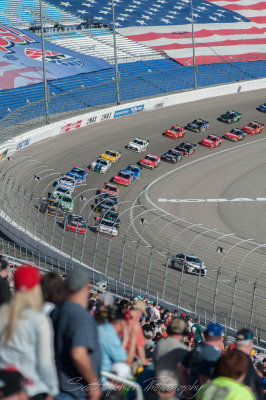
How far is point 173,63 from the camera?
7088 cm

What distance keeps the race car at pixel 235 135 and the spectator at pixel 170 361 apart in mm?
51247

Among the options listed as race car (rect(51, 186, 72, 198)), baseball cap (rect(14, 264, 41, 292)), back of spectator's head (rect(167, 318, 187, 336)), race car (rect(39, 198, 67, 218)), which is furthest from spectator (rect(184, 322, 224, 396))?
race car (rect(51, 186, 72, 198))

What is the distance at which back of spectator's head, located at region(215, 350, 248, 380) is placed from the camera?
286 inches

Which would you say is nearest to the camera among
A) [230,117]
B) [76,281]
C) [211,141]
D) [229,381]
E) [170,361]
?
[229,381]

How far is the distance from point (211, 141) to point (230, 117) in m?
6.27

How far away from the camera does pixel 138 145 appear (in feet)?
176

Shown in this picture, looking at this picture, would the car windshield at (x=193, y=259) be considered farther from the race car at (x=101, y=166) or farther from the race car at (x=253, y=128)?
the race car at (x=253, y=128)

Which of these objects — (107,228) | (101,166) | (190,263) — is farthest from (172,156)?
(190,263)

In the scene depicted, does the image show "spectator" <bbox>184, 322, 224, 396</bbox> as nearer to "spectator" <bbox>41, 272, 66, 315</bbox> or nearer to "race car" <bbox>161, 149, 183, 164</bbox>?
"spectator" <bbox>41, 272, 66, 315</bbox>

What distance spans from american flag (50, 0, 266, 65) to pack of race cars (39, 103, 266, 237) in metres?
11.5

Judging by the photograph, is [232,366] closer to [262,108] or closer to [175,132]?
[175,132]

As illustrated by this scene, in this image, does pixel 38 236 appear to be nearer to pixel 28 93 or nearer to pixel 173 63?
pixel 28 93

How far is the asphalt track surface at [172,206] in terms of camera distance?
1243 inches

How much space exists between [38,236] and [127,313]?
991 inches
